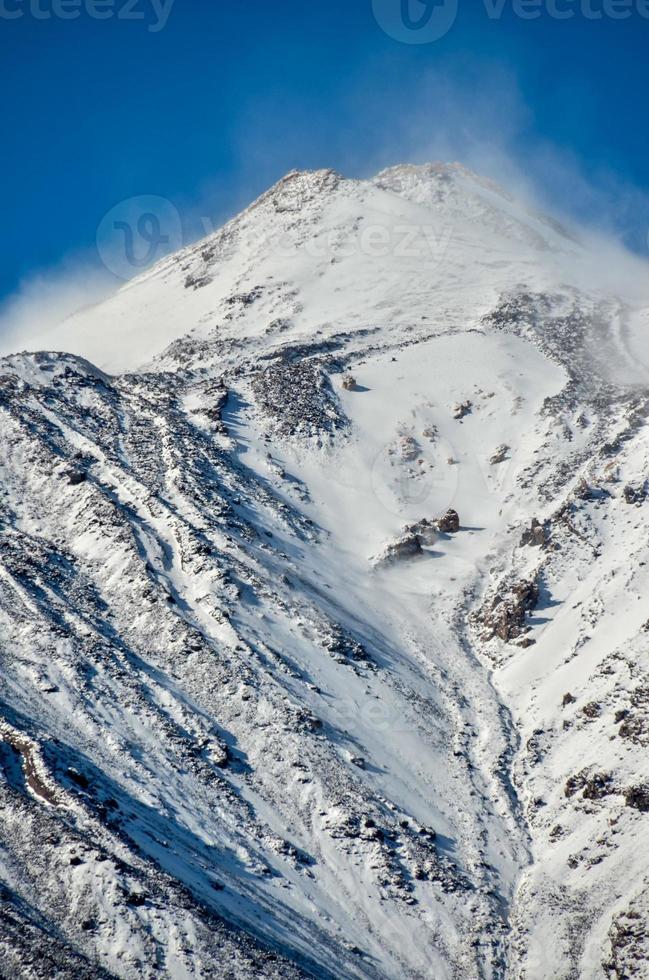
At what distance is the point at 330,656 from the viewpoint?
51531 mm

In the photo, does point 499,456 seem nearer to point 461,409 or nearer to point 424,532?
point 461,409

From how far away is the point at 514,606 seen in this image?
5662 centimetres

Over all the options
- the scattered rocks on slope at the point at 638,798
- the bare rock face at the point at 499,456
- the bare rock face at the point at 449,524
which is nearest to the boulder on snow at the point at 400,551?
the bare rock face at the point at 449,524

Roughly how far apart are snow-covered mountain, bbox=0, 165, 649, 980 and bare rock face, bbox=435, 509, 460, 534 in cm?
42

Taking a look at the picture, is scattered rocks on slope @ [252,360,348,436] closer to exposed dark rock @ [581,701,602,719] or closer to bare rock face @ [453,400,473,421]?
bare rock face @ [453,400,473,421]

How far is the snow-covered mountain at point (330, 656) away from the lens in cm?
3581

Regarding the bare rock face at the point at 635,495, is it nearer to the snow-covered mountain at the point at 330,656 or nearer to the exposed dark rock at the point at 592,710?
the snow-covered mountain at the point at 330,656

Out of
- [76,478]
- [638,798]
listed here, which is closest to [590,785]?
[638,798]

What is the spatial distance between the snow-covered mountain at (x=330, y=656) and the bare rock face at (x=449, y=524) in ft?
1.37

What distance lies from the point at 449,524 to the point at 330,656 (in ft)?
60.2

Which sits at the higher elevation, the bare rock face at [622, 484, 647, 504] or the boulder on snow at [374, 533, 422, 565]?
the bare rock face at [622, 484, 647, 504]

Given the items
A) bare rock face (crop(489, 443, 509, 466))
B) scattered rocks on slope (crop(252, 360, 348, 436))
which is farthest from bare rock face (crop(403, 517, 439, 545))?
scattered rocks on slope (crop(252, 360, 348, 436))

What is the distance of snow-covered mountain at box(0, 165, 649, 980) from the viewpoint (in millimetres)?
35812

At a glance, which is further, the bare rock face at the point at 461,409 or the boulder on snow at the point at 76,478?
the bare rock face at the point at 461,409
